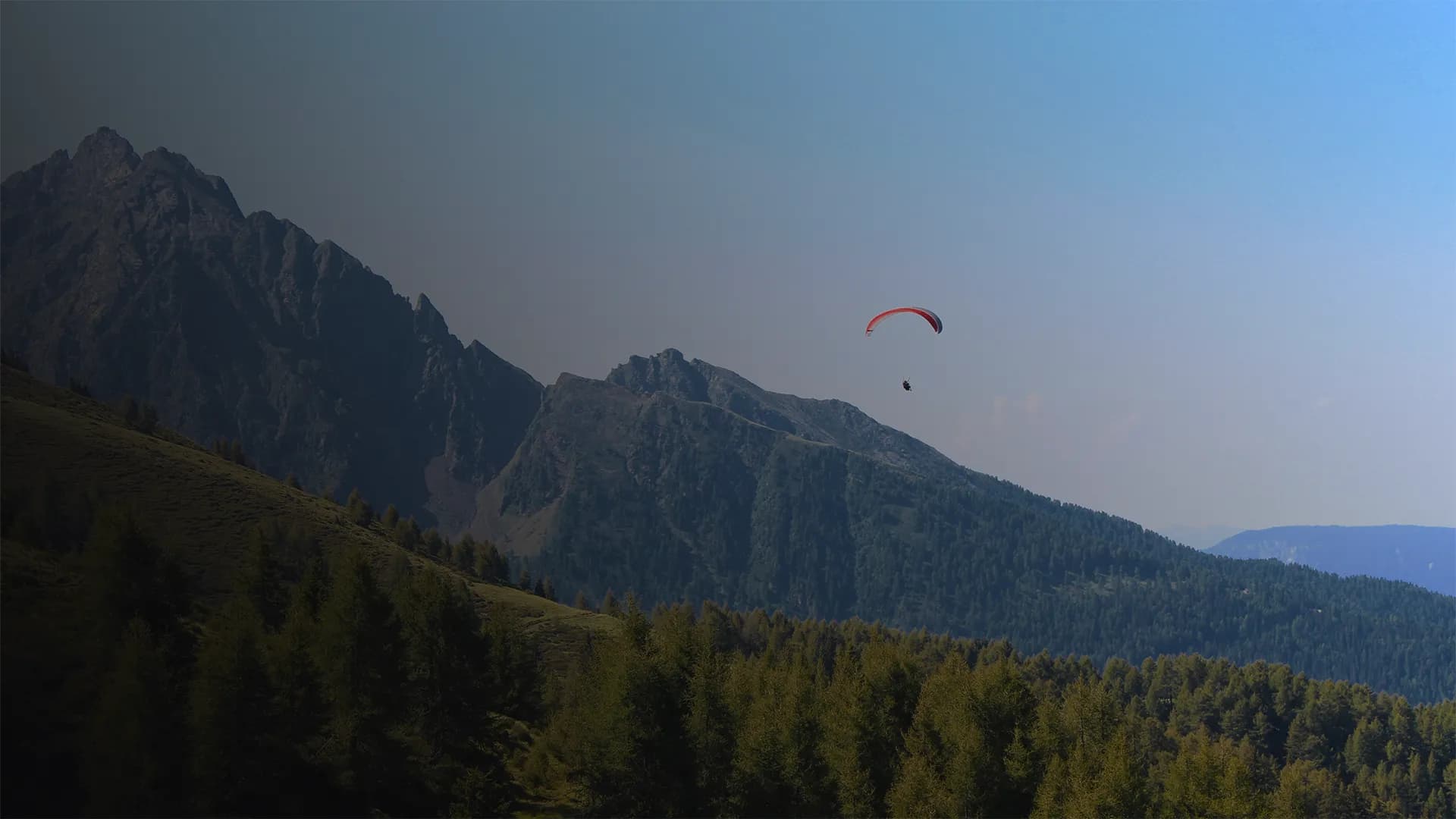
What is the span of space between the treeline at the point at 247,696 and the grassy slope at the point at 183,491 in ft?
164

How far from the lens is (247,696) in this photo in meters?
60.6

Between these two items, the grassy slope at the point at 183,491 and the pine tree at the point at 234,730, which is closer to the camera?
the pine tree at the point at 234,730

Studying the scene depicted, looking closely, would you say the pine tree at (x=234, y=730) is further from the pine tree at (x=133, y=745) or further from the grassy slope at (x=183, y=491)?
the grassy slope at (x=183, y=491)

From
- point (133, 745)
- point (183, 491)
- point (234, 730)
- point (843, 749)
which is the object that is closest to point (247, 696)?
point (234, 730)

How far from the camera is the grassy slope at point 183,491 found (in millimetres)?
147875

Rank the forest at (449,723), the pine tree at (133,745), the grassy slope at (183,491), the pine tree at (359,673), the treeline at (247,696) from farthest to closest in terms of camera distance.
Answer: the grassy slope at (183,491) < the pine tree at (359,673) < the forest at (449,723) < the treeline at (247,696) < the pine tree at (133,745)

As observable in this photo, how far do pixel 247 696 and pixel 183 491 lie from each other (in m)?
121

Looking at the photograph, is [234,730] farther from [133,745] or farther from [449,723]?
[449,723]

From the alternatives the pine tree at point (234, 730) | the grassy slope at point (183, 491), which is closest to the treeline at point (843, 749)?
the pine tree at point (234, 730)

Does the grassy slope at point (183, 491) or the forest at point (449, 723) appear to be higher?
the grassy slope at point (183, 491)

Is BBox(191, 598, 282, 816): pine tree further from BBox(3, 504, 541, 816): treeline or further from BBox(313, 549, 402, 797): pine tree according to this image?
BBox(313, 549, 402, 797): pine tree

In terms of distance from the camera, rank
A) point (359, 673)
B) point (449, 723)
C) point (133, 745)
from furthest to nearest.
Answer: point (449, 723), point (359, 673), point (133, 745)

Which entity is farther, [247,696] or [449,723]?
[449,723]

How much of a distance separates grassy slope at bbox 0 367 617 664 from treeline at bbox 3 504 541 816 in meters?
50.1
